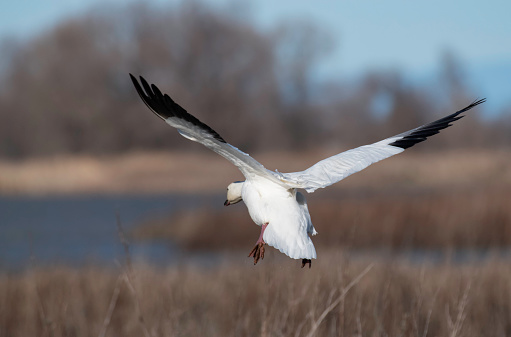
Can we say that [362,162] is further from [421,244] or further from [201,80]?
[201,80]

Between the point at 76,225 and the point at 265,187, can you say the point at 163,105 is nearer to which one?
the point at 265,187

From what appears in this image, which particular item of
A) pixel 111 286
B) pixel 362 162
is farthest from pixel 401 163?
pixel 362 162

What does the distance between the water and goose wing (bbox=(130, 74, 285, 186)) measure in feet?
20.0

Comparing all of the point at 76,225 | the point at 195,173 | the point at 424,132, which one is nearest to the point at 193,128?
the point at 424,132

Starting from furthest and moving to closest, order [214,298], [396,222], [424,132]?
[396,222] → [214,298] → [424,132]

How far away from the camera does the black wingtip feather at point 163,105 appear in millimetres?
→ 2798

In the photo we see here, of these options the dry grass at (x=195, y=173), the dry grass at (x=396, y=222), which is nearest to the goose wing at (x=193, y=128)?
the dry grass at (x=396, y=222)

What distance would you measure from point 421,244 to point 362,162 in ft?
38.0

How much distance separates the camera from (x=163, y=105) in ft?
9.48

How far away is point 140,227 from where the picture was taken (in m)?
18.0

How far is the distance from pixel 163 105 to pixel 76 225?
20.4 m

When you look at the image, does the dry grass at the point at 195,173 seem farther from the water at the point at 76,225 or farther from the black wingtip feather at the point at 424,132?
the black wingtip feather at the point at 424,132

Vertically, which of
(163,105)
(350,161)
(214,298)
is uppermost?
(163,105)

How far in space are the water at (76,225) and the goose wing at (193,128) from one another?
20.0ft
